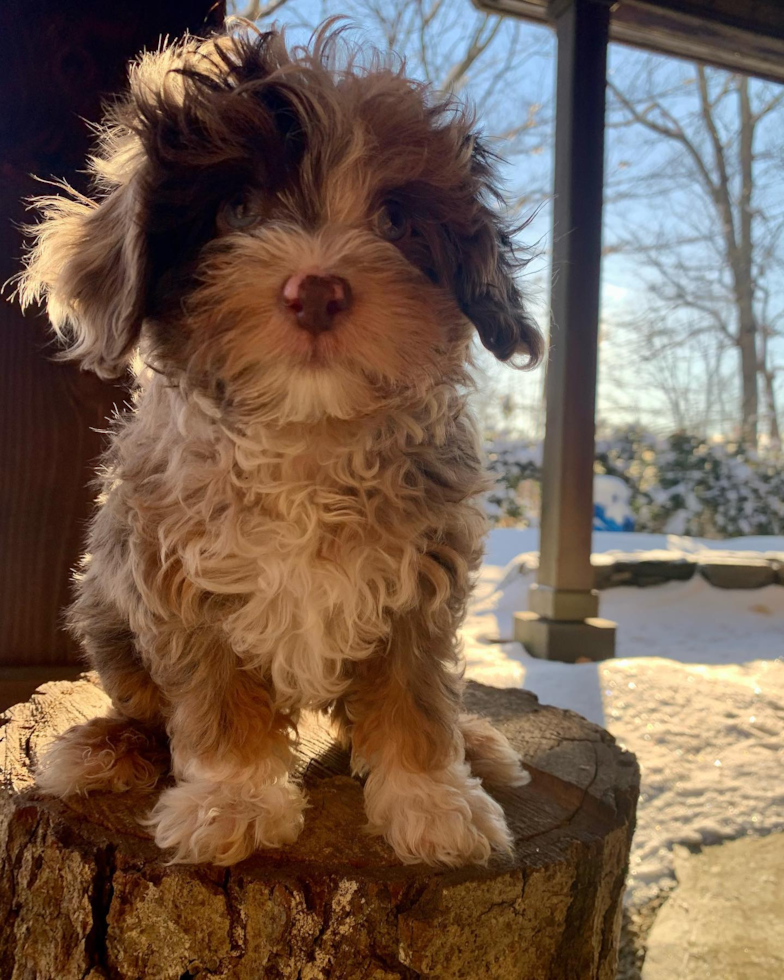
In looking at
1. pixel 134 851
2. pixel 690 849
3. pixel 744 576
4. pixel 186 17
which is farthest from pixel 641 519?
pixel 134 851

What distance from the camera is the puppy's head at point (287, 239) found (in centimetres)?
150

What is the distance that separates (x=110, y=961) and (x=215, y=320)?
131cm

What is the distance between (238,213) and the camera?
5.38ft

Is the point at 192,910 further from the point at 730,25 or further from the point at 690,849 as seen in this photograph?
the point at 730,25

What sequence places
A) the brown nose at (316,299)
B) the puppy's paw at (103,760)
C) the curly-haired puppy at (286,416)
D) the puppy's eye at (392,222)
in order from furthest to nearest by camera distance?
the puppy's paw at (103,760)
the puppy's eye at (392,222)
the curly-haired puppy at (286,416)
the brown nose at (316,299)

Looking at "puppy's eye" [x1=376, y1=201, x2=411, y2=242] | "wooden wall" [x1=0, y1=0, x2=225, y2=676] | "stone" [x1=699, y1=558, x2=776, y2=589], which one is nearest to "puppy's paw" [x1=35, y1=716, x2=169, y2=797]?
"wooden wall" [x1=0, y1=0, x2=225, y2=676]

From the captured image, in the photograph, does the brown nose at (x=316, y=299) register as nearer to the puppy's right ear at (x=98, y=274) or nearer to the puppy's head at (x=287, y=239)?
the puppy's head at (x=287, y=239)

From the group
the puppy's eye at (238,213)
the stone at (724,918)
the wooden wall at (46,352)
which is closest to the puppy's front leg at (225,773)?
the puppy's eye at (238,213)

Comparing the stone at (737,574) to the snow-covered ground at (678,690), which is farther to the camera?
the stone at (737,574)

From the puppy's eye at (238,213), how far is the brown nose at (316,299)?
0.27 m

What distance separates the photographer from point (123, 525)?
71.9 inches

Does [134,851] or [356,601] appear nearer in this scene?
[134,851]

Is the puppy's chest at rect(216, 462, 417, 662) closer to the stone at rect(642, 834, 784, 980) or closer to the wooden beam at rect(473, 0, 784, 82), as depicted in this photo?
the stone at rect(642, 834, 784, 980)

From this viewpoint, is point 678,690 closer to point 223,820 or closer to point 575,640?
point 575,640
